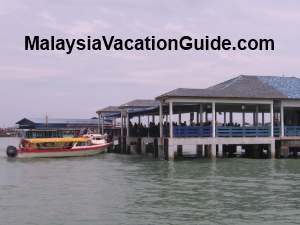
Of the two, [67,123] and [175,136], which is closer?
[175,136]

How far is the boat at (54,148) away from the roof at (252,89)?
1130 centimetres

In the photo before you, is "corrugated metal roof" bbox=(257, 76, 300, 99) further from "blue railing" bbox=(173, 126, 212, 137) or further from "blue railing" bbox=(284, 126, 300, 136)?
"blue railing" bbox=(173, 126, 212, 137)

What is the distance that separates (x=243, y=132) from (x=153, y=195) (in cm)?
1882

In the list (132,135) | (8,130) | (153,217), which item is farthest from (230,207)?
(8,130)

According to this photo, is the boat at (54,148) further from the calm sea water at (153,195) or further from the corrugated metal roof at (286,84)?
the corrugated metal roof at (286,84)

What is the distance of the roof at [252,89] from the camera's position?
120 feet

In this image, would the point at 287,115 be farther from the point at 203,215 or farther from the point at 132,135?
the point at 203,215

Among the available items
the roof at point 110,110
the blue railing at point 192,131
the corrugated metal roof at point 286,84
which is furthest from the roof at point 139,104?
the blue railing at point 192,131

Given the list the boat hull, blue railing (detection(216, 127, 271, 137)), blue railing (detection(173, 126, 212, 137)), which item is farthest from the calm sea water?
the boat hull

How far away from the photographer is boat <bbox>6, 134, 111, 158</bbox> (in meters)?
43.9

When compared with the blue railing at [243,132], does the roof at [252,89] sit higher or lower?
higher

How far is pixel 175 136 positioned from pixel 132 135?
14.9 metres

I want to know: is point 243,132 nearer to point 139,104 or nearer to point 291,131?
point 291,131

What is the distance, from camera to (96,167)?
33.7m
